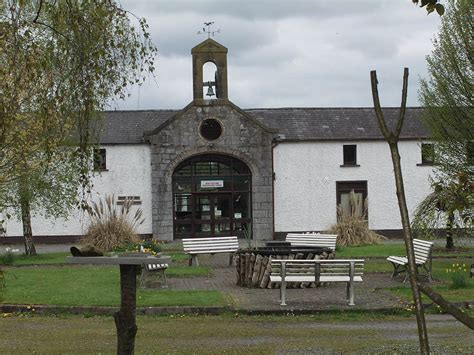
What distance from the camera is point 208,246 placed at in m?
21.6

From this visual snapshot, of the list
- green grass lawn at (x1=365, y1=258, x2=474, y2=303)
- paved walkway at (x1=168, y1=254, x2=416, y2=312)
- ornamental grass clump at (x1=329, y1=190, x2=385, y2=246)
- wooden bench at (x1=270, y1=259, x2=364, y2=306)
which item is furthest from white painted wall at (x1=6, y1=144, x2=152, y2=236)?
wooden bench at (x1=270, y1=259, x2=364, y2=306)

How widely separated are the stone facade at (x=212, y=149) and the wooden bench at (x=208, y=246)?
490 inches

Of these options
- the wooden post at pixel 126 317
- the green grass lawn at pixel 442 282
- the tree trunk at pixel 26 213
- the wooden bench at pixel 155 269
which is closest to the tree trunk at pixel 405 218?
the wooden post at pixel 126 317

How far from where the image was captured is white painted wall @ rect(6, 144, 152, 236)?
1369 inches

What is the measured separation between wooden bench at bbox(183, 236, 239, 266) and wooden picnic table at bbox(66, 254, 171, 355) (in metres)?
13.4

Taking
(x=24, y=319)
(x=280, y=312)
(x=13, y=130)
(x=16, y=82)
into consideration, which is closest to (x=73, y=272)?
(x=24, y=319)

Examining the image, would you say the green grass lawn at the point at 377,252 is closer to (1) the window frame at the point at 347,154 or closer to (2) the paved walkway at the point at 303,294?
(2) the paved walkway at the point at 303,294

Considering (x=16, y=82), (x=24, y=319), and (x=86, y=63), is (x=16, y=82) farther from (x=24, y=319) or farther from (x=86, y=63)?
(x=24, y=319)

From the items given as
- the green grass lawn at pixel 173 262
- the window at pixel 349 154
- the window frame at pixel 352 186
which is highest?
the window at pixel 349 154

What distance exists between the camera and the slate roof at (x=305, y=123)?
35688 mm

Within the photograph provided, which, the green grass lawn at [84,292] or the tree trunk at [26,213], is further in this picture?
the tree trunk at [26,213]

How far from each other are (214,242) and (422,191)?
17.6 metres

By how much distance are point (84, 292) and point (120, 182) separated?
66.2ft

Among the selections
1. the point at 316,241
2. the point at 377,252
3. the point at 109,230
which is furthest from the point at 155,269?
the point at 377,252
